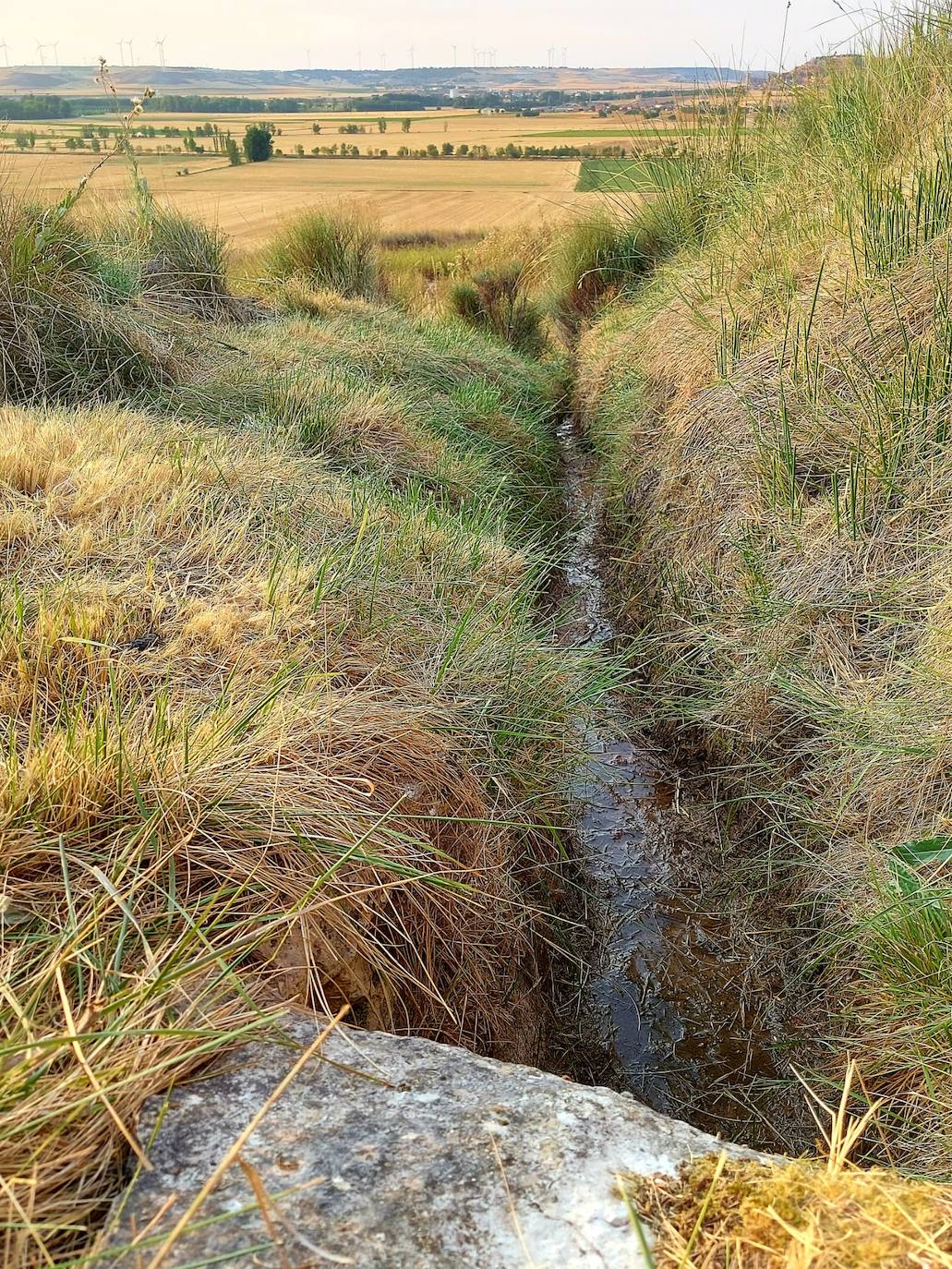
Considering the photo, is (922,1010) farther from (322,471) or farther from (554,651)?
(322,471)

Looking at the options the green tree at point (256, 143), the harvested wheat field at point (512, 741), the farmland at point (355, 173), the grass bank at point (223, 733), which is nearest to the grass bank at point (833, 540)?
the harvested wheat field at point (512, 741)

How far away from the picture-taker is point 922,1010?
5.61 ft

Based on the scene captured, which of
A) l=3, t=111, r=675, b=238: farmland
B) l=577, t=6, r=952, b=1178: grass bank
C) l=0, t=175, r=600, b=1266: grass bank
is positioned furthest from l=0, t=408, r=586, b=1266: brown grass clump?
l=3, t=111, r=675, b=238: farmland

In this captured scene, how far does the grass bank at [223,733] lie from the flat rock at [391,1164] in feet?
0.20

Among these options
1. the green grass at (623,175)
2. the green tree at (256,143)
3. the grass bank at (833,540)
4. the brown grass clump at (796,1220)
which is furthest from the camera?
the green tree at (256,143)

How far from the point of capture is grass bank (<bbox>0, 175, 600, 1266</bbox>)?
1.14m

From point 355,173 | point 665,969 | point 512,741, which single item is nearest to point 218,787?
point 512,741

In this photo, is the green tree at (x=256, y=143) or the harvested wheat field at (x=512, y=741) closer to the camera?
the harvested wheat field at (x=512, y=741)

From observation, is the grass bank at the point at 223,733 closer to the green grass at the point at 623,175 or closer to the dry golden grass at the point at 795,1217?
the dry golden grass at the point at 795,1217

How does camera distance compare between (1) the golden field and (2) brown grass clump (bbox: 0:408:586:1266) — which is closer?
(2) brown grass clump (bbox: 0:408:586:1266)

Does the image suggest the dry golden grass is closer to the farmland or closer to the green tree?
the farmland

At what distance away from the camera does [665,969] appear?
2.58m

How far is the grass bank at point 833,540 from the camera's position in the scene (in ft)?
6.26

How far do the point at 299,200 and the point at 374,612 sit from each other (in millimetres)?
7614
